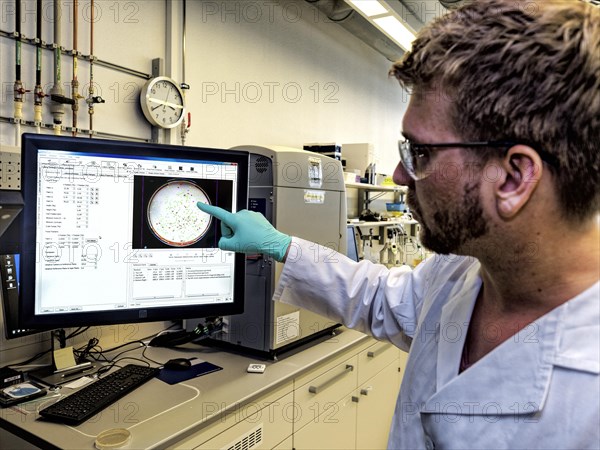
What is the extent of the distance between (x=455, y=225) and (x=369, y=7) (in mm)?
1943

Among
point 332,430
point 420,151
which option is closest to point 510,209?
point 420,151

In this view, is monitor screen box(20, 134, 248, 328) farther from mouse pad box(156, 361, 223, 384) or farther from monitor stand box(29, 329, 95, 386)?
monitor stand box(29, 329, 95, 386)

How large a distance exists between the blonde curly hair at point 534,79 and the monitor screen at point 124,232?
2.17 ft

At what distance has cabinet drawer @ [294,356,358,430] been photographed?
57.1 inches

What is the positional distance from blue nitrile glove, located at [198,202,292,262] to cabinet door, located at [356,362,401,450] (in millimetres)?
937

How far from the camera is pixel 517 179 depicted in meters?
0.73

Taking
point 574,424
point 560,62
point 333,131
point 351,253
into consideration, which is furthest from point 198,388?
point 333,131

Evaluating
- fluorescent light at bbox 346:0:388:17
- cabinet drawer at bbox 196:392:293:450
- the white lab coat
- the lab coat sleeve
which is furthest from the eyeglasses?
fluorescent light at bbox 346:0:388:17

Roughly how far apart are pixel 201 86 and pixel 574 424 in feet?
6.41

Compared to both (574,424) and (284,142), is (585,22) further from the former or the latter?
(284,142)

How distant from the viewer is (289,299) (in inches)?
49.6

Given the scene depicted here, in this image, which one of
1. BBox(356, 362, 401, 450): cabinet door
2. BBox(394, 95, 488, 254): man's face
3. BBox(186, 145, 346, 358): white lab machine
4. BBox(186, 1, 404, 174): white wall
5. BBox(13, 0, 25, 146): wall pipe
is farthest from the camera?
BBox(186, 1, 404, 174): white wall

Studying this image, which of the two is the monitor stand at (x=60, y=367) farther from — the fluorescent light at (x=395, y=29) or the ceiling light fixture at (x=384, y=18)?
the fluorescent light at (x=395, y=29)

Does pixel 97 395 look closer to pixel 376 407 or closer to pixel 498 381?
pixel 498 381
